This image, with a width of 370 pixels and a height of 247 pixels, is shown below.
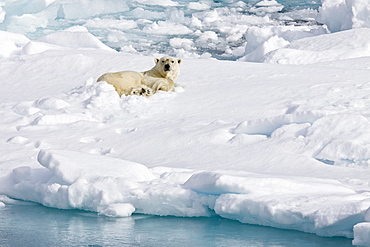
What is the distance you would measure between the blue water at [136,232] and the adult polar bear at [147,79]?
11.0ft

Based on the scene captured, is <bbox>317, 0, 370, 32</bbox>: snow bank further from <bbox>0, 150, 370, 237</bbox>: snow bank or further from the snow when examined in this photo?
<bbox>0, 150, 370, 237</bbox>: snow bank

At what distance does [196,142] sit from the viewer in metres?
5.60

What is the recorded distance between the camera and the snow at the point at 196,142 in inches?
148

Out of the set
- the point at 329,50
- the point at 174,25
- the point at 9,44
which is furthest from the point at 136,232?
the point at 174,25

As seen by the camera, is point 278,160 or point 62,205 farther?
point 278,160

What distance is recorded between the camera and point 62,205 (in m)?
4.30

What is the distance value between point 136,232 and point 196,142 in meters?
2.04

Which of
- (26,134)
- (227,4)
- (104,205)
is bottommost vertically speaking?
(227,4)

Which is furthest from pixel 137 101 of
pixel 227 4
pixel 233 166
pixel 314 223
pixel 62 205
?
pixel 227 4

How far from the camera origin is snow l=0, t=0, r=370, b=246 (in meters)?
3.77

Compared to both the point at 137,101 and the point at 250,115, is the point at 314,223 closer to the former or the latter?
the point at 250,115

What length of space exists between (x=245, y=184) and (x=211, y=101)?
319 cm

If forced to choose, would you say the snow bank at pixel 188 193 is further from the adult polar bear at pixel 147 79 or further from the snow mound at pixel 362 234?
the adult polar bear at pixel 147 79

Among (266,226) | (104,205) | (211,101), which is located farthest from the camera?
(211,101)
